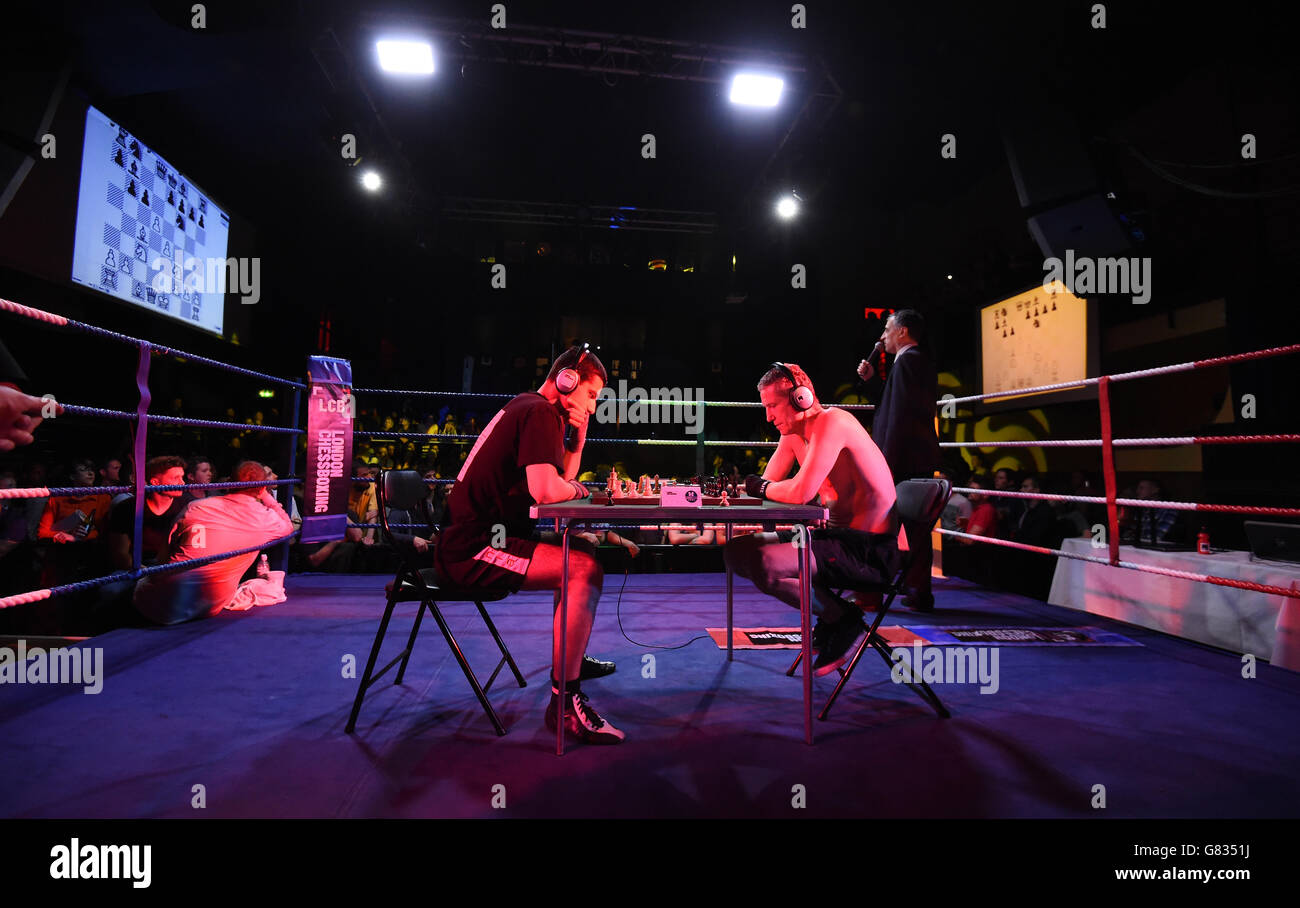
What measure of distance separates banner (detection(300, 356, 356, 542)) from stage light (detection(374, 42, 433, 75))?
355cm

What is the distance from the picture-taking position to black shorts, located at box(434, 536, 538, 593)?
1.70 m

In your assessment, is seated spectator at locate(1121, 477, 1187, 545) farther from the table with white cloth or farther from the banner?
the banner

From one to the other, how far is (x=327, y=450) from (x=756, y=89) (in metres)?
5.66

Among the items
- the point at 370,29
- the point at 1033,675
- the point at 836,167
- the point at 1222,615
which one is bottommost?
the point at 1033,675

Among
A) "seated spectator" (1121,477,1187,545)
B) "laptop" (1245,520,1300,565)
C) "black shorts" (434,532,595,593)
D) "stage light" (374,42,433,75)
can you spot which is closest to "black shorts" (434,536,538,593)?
"black shorts" (434,532,595,593)

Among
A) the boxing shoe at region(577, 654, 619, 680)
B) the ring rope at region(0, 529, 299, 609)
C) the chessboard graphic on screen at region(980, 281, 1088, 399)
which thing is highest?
the chessboard graphic on screen at region(980, 281, 1088, 399)

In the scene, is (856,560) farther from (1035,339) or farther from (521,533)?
(1035,339)

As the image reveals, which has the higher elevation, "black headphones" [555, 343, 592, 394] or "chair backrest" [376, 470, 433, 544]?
"black headphones" [555, 343, 592, 394]

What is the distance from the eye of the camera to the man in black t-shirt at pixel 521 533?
1671 mm

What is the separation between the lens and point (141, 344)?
2391mm

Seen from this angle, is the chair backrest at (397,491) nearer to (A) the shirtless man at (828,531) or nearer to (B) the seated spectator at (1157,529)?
(A) the shirtless man at (828,531)
